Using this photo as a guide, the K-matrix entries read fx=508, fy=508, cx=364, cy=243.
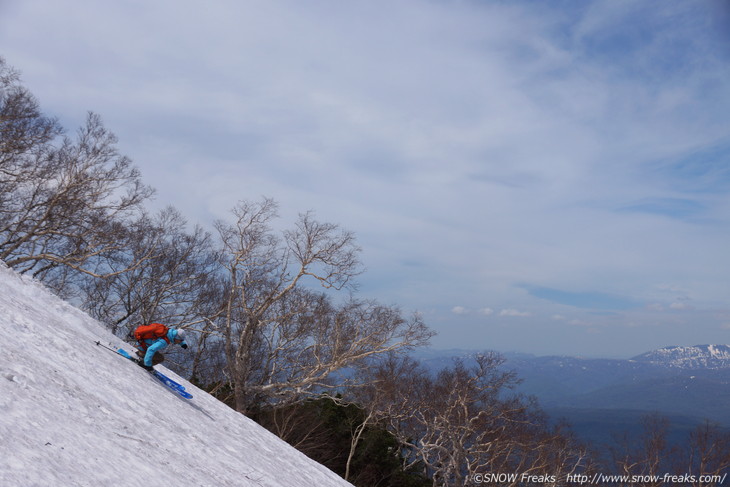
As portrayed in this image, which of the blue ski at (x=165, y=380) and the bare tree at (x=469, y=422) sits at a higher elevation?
the blue ski at (x=165, y=380)

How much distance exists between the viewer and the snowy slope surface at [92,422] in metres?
4.72

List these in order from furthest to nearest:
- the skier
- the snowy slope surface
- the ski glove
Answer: the ski glove < the skier < the snowy slope surface

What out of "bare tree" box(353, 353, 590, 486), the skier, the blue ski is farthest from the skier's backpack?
"bare tree" box(353, 353, 590, 486)

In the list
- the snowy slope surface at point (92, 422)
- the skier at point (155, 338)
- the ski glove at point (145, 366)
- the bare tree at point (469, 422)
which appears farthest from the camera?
the bare tree at point (469, 422)

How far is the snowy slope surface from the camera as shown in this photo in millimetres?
4719

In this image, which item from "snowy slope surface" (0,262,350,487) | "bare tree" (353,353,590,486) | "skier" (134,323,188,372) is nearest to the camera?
"snowy slope surface" (0,262,350,487)

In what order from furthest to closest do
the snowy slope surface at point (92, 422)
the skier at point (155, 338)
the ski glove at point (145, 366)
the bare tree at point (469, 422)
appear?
1. the bare tree at point (469, 422)
2. the ski glove at point (145, 366)
3. the skier at point (155, 338)
4. the snowy slope surface at point (92, 422)

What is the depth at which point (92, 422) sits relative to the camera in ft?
19.5

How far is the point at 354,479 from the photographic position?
3262 cm

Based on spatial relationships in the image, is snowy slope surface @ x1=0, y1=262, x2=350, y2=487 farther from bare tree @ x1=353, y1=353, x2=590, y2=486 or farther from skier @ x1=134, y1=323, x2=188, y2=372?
bare tree @ x1=353, y1=353, x2=590, y2=486

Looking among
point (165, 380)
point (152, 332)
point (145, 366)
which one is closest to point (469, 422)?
point (165, 380)

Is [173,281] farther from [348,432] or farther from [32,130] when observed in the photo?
[348,432]

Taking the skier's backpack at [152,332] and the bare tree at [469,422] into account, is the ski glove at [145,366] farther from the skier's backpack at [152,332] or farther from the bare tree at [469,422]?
the bare tree at [469,422]

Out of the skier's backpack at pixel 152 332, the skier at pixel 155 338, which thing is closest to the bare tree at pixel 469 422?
the skier at pixel 155 338
